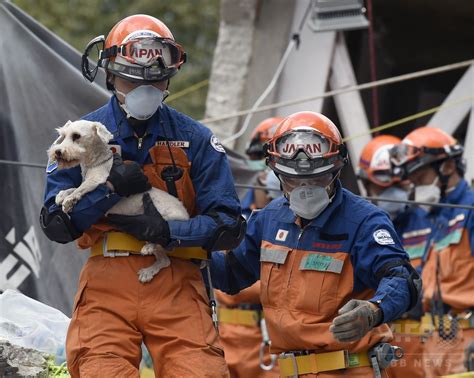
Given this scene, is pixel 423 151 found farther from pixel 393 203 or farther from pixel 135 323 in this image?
pixel 135 323

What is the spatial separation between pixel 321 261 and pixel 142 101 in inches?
44.9

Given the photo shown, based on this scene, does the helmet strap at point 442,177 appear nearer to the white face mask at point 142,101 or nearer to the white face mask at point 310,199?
the white face mask at point 310,199

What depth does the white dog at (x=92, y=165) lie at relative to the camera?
18.6 feet

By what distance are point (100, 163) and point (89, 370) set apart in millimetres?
902

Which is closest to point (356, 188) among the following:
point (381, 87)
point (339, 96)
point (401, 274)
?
point (339, 96)

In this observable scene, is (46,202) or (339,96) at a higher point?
(46,202)

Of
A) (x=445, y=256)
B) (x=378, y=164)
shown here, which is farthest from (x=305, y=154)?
(x=378, y=164)

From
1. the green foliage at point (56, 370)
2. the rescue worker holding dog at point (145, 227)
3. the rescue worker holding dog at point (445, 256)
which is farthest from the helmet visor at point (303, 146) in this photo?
the rescue worker holding dog at point (445, 256)

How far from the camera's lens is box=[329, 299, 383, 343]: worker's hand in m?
5.61

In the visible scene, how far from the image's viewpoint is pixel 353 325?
5.62 metres

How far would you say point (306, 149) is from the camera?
621cm

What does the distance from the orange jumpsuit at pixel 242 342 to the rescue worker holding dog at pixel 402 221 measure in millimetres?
1212

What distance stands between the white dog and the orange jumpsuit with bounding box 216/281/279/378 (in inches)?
160

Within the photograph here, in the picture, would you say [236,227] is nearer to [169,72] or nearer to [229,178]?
[229,178]
